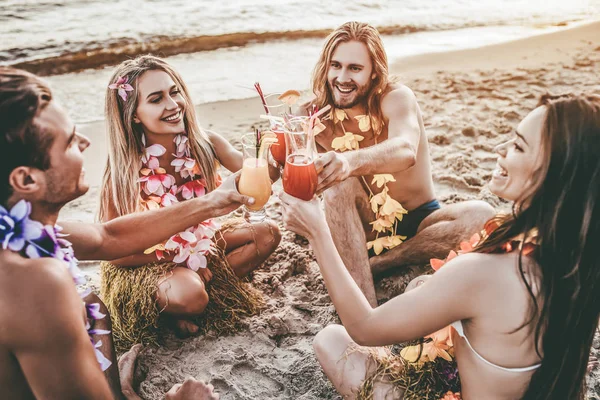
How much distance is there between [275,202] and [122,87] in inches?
68.9

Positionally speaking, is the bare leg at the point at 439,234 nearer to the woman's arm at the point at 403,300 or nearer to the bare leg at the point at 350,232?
the bare leg at the point at 350,232

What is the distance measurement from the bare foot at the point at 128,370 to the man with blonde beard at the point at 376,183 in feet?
4.45

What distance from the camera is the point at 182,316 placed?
324cm

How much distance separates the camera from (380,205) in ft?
12.0

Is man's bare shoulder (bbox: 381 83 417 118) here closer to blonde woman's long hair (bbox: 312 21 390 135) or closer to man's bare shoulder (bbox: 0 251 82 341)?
blonde woman's long hair (bbox: 312 21 390 135)

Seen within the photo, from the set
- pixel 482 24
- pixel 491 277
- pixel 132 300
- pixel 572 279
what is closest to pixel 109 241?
pixel 132 300

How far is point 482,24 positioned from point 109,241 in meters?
9.74

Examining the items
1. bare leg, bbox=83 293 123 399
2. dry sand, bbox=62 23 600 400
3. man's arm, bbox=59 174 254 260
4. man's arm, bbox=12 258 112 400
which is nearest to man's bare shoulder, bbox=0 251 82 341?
man's arm, bbox=12 258 112 400

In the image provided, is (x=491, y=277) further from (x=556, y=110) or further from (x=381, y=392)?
(x=381, y=392)

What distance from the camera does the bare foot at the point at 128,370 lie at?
278 cm

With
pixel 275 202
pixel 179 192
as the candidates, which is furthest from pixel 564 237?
pixel 275 202

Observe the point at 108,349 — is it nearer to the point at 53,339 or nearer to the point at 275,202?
the point at 53,339

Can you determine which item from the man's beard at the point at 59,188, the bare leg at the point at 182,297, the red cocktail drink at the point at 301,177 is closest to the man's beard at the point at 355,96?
the red cocktail drink at the point at 301,177

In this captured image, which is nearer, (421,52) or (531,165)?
(531,165)
